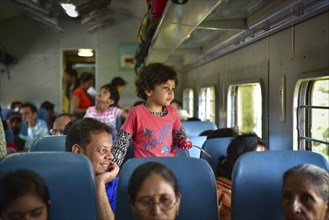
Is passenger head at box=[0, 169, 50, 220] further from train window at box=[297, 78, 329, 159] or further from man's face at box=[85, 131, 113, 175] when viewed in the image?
train window at box=[297, 78, 329, 159]

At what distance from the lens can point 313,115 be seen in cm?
397

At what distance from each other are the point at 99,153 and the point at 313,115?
7.36 feet

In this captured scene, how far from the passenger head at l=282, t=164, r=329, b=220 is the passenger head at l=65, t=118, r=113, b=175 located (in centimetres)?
101

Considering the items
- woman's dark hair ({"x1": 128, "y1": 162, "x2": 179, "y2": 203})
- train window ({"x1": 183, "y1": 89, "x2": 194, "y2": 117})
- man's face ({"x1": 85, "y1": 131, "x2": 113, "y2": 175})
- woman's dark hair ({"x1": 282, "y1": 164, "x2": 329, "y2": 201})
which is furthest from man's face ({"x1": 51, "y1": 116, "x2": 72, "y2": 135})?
train window ({"x1": 183, "y1": 89, "x2": 194, "y2": 117})

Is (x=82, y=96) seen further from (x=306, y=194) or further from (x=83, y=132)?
(x=306, y=194)

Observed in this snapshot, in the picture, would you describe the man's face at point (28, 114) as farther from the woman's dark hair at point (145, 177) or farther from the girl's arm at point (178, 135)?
the woman's dark hair at point (145, 177)

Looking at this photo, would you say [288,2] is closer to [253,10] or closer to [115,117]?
[253,10]

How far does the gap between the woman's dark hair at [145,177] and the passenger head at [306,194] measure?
1.74ft

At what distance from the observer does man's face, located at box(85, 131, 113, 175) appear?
252 cm

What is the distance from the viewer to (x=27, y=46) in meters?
13.3

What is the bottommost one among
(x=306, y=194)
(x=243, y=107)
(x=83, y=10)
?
(x=306, y=194)

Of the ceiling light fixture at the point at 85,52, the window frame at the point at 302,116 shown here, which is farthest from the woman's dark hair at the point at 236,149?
the ceiling light fixture at the point at 85,52

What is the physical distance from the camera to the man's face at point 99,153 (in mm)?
2520

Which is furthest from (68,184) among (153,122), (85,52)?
(85,52)
